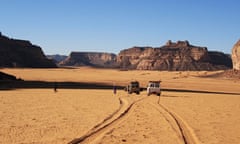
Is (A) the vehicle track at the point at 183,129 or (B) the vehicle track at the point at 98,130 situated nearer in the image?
(B) the vehicle track at the point at 98,130

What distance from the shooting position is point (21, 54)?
160375 mm

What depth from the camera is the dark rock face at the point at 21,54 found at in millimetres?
147375

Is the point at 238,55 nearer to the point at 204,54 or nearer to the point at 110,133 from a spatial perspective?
the point at 204,54

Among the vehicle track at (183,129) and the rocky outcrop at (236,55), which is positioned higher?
the rocky outcrop at (236,55)

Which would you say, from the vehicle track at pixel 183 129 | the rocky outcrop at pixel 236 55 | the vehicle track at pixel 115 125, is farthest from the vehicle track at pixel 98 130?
the rocky outcrop at pixel 236 55

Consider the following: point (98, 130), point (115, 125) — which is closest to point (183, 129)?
point (115, 125)

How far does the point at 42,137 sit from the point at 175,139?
13.3ft

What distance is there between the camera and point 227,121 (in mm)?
16641

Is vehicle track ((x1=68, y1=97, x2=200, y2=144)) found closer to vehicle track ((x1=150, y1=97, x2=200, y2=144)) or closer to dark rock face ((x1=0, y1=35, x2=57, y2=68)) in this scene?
vehicle track ((x1=150, y1=97, x2=200, y2=144))

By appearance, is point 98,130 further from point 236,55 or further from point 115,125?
point 236,55

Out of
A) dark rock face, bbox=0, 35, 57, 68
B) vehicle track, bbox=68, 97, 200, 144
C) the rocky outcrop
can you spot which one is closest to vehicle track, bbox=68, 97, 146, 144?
vehicle track, bbox=68, 97, 200, 144

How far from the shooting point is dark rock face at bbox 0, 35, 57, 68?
147375mm

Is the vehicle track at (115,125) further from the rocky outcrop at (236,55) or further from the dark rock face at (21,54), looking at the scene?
the dark rock face at (21,54)

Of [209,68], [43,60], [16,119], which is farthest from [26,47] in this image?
[16,119]
